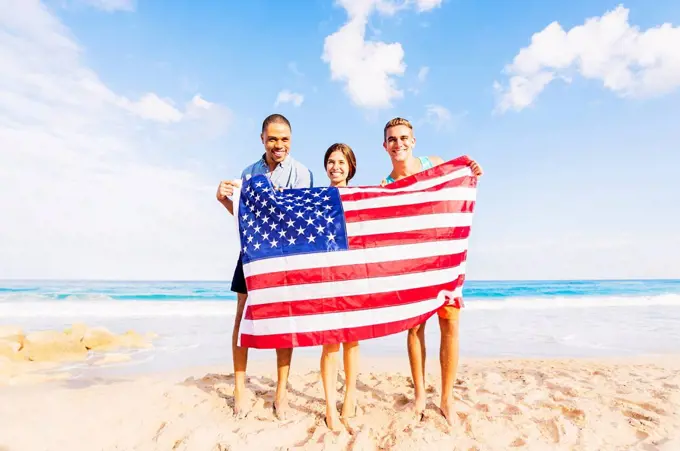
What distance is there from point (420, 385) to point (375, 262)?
1.16 metres

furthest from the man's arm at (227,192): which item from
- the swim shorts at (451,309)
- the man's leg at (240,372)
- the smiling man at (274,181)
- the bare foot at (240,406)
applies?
the swim shorts at (451,309)

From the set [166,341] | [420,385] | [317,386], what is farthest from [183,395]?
[166,341]

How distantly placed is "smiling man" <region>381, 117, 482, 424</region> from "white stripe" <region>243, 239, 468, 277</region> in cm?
48

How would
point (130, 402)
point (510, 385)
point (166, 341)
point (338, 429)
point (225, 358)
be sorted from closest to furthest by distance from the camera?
1. point (338, 429)
2. point (130, 402)
3. point (510, 385)
4. point (225, 358)
5. point (166, 341)

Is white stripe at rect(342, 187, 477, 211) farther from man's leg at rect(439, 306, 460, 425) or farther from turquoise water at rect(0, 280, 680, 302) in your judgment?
turquoise water at rect(0, 280, 680, 302)

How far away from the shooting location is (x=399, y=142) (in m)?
3.54

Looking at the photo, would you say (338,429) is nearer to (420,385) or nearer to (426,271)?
(420,385)

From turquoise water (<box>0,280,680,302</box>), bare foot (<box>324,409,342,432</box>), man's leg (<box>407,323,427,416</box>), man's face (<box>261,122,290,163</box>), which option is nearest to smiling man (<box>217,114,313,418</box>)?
man's face (<box>261,122,290,163</box>)

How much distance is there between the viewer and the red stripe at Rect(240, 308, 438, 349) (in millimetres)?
3160

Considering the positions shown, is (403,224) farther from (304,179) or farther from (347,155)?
(304,179)

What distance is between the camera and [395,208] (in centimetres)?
345

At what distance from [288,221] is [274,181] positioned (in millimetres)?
488

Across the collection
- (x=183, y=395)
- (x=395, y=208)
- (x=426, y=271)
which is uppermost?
(x=395, y=208)

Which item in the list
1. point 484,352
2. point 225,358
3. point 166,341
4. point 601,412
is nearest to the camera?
point 601,412
